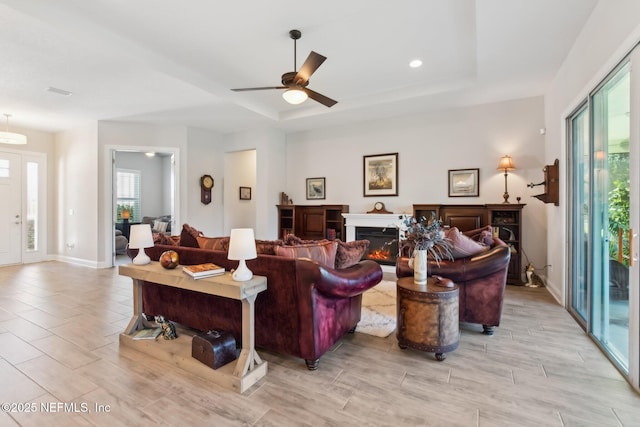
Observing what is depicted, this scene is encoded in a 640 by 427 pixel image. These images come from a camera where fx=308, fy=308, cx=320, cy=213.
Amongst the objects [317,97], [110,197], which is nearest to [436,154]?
[317,97]

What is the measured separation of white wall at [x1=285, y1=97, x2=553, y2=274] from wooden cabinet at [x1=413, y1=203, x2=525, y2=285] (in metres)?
0.27

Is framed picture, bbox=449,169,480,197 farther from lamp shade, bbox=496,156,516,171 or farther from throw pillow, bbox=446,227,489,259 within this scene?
throw pillow, bbox=446,227,489,259

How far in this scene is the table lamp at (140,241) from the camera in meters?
2.77

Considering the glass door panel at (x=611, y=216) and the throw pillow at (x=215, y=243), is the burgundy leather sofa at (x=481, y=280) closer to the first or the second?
the glass door panel at (x=611, y=216)

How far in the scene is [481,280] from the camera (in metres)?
2.95

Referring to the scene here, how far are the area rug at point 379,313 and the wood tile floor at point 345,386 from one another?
0.58 ft

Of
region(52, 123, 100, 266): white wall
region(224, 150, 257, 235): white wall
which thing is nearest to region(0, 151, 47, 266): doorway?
region(52, 123, 100, 266): white wall

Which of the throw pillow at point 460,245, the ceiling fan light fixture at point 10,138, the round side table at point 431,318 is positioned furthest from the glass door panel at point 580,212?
the ceiling fan light fixture at point 10,138

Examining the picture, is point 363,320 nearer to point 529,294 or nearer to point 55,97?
point 529,294

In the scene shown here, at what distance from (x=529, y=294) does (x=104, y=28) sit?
6.15 m

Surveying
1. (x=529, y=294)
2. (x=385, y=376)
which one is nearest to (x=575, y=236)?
(x=529, y=294)

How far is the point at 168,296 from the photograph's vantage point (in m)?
3.02

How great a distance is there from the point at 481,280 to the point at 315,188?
448 centimetres

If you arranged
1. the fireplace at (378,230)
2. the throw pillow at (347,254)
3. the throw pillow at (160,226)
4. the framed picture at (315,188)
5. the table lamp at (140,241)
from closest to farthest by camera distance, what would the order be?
1. the throw pillow at (347,254)
2. the table lamp at (140,241)
3. the fireplace at (378,230)
4. the framed picture at (315,188)
5. the throw pillow at (160,226)
